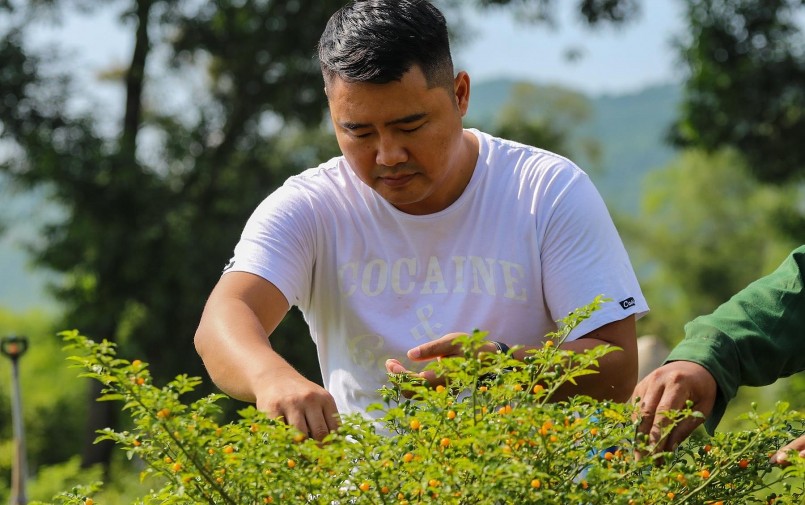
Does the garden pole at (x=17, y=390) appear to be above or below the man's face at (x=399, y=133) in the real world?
below

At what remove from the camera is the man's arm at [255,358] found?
218 centimetres

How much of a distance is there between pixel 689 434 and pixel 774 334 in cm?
43

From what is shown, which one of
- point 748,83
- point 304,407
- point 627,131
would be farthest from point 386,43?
point 627,131

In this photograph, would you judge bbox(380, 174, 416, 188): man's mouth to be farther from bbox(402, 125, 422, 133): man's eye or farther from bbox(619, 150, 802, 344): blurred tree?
bbox(619, 150, 802, 344): blurred tree

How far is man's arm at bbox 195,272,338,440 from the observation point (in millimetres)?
2176

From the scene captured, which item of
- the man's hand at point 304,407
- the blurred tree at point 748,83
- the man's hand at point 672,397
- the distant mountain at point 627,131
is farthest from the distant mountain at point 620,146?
the man's hand at point 304,407

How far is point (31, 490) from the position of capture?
15914 mm

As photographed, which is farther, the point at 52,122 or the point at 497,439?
the point at 52,122

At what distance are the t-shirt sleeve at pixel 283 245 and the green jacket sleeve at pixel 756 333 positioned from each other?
899mm

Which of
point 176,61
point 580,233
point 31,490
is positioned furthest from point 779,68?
point 580,233

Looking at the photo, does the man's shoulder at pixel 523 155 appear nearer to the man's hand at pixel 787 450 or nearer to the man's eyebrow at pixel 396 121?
the man's eyebrow at pixel 396 121

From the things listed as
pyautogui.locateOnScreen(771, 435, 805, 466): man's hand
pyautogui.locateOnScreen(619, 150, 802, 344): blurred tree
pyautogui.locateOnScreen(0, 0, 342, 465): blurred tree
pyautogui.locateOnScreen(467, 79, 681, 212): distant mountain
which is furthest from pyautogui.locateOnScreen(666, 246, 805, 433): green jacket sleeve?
pyautogui.locateOnScreen(467, 79, 681, 212): distant mountain

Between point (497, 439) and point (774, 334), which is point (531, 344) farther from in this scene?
point (497, 439)

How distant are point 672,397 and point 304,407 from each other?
69cm
